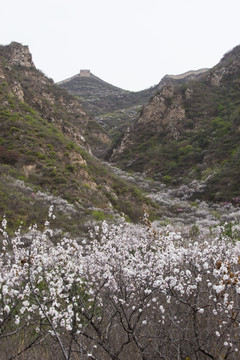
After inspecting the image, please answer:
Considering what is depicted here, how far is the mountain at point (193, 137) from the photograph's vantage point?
23.8 metres

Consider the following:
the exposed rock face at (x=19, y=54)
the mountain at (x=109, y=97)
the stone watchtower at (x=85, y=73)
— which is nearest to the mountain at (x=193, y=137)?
the exposed rock face at (x=19, y=54)

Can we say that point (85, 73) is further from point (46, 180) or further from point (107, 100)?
point (46, 180)

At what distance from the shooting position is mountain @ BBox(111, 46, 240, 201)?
78.2ft

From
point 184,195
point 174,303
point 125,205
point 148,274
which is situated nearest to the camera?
point 148,274

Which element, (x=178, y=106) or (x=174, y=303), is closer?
(x=174, y=303)

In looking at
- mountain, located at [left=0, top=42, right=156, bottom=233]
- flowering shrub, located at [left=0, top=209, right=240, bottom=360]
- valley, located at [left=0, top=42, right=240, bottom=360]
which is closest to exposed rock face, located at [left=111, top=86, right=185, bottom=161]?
valley, located at [left=0, top=42, right=240, bottom=360]

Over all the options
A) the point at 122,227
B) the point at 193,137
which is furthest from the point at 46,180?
the point at 193,137

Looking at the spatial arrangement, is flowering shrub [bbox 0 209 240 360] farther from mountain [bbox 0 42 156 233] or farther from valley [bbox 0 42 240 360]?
mountain [bbox 0 42 156 233]

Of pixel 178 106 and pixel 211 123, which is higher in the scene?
pixel 178 106

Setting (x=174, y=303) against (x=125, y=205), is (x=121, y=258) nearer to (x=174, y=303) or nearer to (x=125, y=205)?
(x=174, y=303)

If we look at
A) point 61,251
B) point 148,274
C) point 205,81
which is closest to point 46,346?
point 61,251

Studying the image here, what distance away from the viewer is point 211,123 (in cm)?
3431

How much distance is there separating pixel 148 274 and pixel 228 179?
62.5 feet

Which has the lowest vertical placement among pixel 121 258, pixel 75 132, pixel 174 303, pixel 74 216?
pixel 174 303
